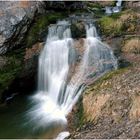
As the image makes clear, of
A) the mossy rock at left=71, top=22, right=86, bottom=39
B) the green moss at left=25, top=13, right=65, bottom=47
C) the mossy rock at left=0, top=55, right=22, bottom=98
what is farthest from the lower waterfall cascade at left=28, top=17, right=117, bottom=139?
the mossy rock at left=0, top=55, right=22, bottom=98

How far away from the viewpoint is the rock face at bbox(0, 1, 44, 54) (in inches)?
717

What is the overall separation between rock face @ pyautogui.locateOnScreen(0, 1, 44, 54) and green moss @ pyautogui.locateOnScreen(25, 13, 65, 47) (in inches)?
13.8

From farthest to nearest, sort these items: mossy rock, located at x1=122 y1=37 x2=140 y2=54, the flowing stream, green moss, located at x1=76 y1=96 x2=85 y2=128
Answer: mossy rock, located at x1=122 y1=37 x2=140 y2=54 → the flowing stream → green moss, located at x1=76 y1=96 x2=85 y2=128

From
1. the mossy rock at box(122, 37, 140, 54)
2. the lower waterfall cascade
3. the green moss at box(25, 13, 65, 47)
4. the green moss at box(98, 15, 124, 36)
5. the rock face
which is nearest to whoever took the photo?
the lower waterfall cascade

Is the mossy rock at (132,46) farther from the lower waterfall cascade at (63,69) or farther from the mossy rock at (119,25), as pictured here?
the mossy rock at (119,25)

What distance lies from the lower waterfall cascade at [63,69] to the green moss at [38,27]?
43 centimetres

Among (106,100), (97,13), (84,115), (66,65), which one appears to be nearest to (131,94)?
(106,100)

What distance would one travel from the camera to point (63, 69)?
18234mm

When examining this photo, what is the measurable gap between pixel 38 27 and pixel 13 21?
1541 mm

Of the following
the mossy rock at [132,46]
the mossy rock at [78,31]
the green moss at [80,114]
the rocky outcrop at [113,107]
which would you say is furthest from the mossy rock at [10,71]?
the mossy rock at [132,46]

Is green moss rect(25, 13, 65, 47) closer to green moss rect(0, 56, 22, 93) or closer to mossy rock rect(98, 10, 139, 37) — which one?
green moss rect(0, 56, 22, 93)

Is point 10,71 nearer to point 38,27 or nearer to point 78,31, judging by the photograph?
point 38,27

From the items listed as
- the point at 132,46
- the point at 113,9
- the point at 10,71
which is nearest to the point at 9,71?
the point at 10,71

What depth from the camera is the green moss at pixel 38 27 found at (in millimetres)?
19172
